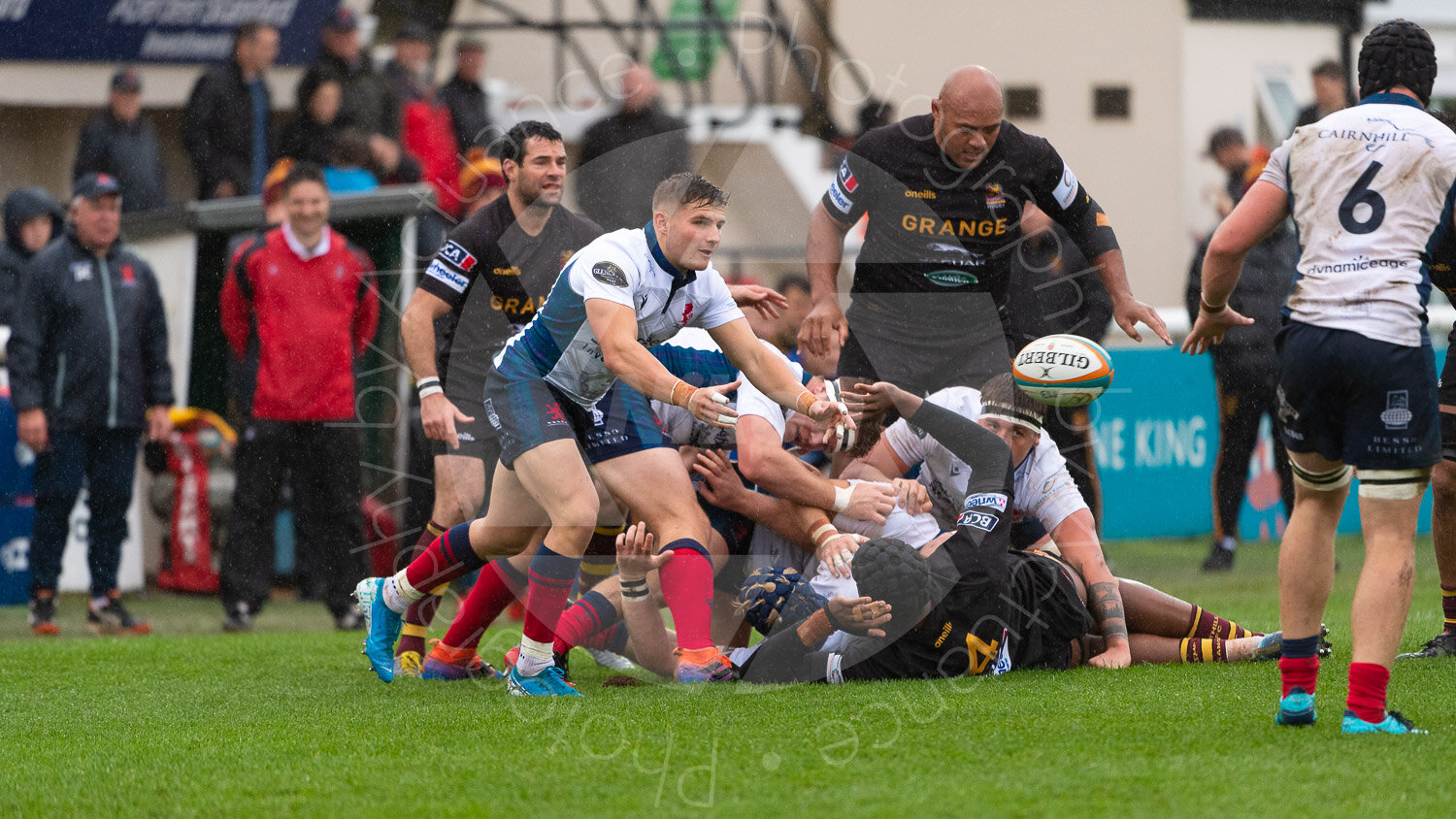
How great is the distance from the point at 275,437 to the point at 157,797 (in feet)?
15.8

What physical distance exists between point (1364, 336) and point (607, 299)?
7.70ft

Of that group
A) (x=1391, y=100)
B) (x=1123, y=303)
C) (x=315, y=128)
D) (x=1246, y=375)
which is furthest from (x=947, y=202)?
(x=315, y=128)

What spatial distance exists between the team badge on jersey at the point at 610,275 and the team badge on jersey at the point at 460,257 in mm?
1605

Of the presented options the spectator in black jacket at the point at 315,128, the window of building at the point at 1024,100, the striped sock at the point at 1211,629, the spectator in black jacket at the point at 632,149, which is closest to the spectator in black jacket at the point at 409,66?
the spectator in black jacket at the point at 315,128

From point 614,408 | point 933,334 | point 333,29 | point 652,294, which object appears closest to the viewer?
point 652,294

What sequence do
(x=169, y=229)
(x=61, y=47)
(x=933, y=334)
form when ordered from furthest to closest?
1. (x=61, y=47)
2. (x=169, y=229)
3. (x=933, y=334)

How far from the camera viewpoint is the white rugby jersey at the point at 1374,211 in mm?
4242

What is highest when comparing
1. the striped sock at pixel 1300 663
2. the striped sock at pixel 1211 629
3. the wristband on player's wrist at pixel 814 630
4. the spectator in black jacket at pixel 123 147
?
the spectator in black jacket at pixel 123 147

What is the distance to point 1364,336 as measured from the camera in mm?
4230

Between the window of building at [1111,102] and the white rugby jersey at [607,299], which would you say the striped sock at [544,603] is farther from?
the window of building at [1111,102]

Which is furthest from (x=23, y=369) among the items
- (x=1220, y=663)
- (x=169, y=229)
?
(x=1220, y=663)

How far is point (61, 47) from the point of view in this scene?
518 inches

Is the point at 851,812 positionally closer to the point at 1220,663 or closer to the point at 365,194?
the point at 1220,663

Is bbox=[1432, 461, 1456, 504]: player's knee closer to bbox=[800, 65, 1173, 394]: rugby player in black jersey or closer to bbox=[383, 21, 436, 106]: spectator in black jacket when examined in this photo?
bbox=[800, 65, 1173, 394]: rugby player in black jersey
